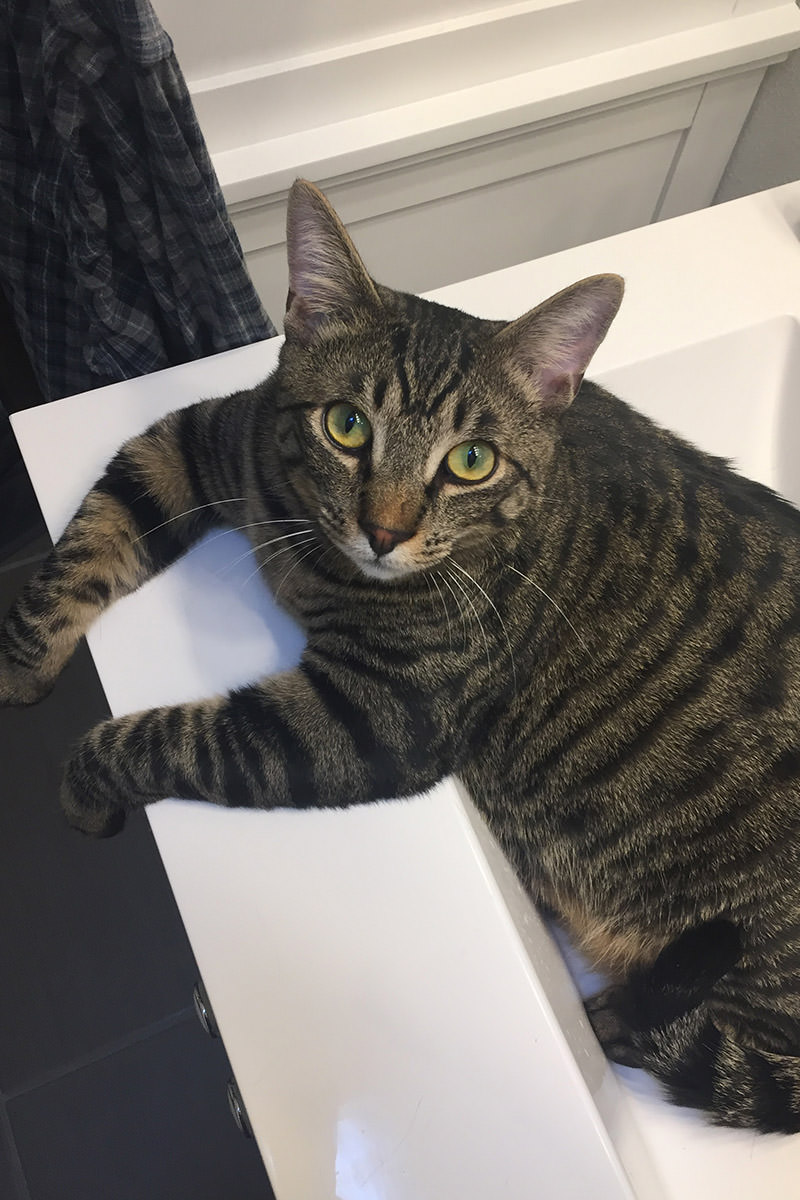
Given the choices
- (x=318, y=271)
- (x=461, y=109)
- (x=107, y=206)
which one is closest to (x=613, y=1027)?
(x=318, y=271)

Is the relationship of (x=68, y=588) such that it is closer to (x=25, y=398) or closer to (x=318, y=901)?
(x=318, y=901)

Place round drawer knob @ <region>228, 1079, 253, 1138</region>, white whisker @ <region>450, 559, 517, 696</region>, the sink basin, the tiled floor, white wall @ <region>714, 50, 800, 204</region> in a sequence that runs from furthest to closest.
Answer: white wall @ <region>714, 50, 800, 204</region> → the tiled floor → the sink basin → white whisker @ <region>450, 559, 517, 696</region> → round drawer knob @ <region>228, 1079, 253, 1138</region>

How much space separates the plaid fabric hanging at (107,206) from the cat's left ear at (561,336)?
43 cm

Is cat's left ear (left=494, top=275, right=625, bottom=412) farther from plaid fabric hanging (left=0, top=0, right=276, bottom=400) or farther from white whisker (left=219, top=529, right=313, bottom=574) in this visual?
plaid fabric hanging (left=0, top=0, right=276, bottom=400)

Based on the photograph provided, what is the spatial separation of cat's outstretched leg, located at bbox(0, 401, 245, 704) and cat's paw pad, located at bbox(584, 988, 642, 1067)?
600 millimetres

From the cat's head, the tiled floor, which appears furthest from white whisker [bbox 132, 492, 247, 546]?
the tiled floor

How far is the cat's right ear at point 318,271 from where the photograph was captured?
0.60 m

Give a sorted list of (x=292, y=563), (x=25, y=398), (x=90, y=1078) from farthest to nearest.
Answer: (x=25, y=398) → (x=90, y=1078) → (x=292, y=563)

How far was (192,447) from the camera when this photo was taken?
808 mm

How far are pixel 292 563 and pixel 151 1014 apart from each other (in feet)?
2.55

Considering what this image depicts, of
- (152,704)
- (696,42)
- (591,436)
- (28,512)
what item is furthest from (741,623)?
(28,512)

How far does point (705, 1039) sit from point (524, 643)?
37cm

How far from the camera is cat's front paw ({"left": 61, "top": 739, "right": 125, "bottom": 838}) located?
0.71 meters

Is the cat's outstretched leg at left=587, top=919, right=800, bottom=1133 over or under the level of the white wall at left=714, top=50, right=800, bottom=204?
under
